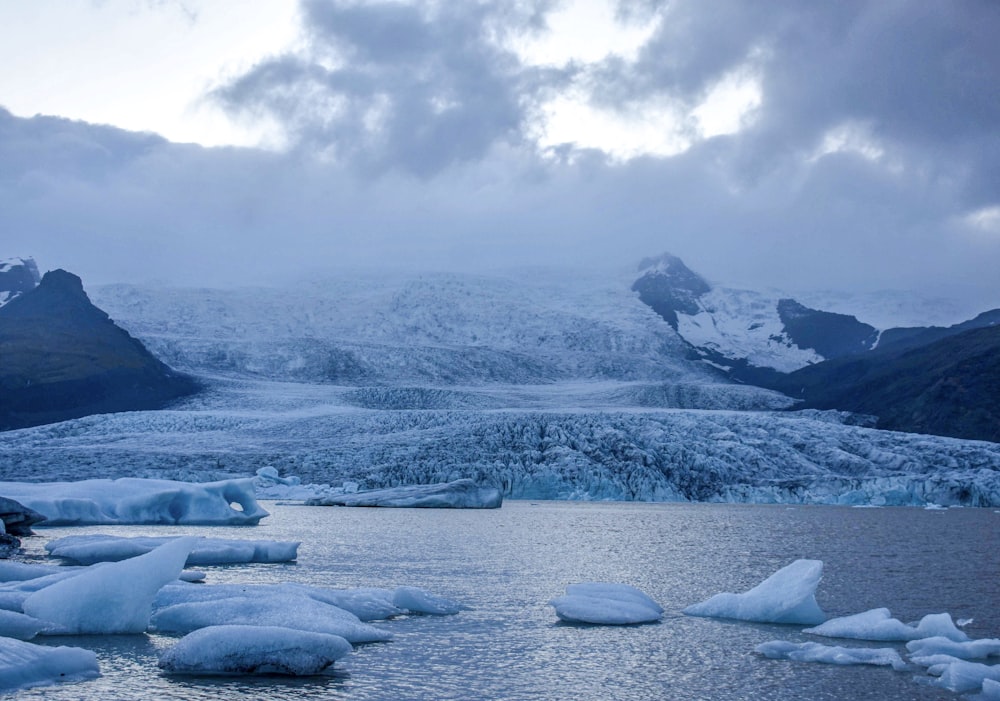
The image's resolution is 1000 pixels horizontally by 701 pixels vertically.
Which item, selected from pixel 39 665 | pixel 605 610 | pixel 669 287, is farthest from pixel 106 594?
pixel 669 287

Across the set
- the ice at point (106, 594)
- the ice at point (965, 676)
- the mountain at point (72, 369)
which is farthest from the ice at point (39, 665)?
the mountain at point (72, 369)

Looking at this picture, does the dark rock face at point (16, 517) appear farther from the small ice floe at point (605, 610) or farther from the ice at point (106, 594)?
the small ice floe at point (605, 610)

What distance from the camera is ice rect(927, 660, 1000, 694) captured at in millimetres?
8156

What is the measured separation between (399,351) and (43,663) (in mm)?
64497

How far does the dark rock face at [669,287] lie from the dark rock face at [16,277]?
202 feet

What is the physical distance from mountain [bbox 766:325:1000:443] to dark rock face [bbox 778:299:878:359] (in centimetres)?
2730

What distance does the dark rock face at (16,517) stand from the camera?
65.4 feet

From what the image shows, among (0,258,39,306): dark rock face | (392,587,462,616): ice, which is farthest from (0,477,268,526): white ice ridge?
Result: (0,258,39,306): dark rock face

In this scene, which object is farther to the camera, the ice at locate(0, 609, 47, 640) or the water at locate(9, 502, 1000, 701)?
the ice at locate(0, 609, 47, 640)

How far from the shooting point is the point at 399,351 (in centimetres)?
7206

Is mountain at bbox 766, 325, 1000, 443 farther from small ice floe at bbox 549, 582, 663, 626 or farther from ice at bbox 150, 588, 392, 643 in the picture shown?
ice at bbox 150, 588, 392, 643

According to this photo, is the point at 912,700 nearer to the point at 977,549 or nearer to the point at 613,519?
the point at 977,549

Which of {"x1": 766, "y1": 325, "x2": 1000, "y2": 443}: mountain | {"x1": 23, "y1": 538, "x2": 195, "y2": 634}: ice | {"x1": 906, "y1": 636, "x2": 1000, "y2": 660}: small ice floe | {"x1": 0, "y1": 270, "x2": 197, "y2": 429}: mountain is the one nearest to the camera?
{"x1": 906, "y1": 636, "x2": 1000, "y2": 660}: small ice floe

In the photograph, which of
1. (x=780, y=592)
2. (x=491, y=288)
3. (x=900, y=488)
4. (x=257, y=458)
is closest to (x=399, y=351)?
(x=491, y=288)
